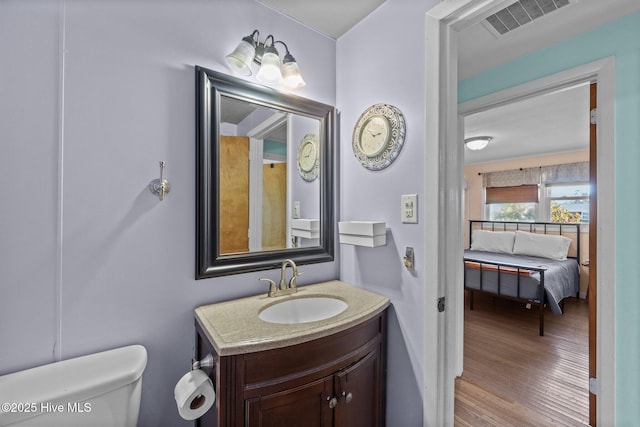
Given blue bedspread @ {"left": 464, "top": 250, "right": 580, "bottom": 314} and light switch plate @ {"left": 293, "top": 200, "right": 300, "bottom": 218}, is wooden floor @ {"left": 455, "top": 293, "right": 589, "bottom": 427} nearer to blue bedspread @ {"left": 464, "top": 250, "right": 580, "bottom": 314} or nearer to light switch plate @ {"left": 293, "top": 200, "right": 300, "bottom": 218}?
blue bedspread @ {"left": 464, "top": 250, "right": 580, "bottom": 314}

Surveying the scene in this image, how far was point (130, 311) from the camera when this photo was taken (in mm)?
1047

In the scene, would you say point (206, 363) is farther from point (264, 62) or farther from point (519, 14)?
point (519, 14)

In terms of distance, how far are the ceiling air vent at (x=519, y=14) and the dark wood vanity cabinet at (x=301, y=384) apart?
172 cm

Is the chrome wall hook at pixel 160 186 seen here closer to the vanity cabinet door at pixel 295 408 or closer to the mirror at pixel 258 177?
the mirror at pixel 258 177

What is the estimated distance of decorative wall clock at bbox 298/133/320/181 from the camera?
1.54 meters

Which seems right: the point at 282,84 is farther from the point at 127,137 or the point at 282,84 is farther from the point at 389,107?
the point at 127,137

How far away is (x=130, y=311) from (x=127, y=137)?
0.69 m

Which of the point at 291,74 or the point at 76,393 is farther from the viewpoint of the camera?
the point at 291,74

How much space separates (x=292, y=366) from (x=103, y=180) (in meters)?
0.98

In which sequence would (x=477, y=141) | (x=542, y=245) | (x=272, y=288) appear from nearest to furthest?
1. (x=272, y=288)
2. (x=477, y=141)
3. (x=542, y=245)

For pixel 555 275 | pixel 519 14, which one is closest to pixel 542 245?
pixel 555 275

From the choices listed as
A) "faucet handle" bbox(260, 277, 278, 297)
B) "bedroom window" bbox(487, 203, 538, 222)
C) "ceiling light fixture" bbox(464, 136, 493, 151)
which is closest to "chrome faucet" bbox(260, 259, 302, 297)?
"faucet handle" bbox(260, 277, 278, 297)

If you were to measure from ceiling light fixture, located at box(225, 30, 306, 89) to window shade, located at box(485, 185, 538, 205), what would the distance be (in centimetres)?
533

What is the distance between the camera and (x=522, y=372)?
2.15 meters
